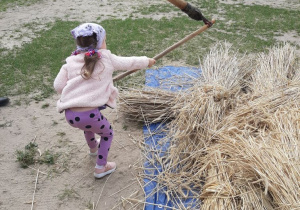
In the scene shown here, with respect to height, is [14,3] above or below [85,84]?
below

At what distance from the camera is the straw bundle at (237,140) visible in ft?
7.13

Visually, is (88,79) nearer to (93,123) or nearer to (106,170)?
(93,123)

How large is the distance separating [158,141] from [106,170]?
1.99 ft

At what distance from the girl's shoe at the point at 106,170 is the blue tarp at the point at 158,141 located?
0.29 metres

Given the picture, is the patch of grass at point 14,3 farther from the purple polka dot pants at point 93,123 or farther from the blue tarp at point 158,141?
the purple polka dot pants at point 93,123

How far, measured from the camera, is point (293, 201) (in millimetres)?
1954

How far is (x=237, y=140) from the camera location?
254 centimetres

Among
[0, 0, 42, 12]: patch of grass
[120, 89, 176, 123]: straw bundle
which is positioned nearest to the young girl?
[120, 89, 176, 123]: straw bundle

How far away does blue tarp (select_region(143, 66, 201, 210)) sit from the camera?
2592 millimetres

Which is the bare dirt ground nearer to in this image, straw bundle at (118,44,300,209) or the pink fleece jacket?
straw bundle at (118,44,300,209)

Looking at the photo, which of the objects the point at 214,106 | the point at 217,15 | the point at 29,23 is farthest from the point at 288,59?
the point at 29,23

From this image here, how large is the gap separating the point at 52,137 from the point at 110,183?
3.05 ft

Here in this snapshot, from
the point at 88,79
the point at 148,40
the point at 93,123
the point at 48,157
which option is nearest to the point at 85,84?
the point at 88,79

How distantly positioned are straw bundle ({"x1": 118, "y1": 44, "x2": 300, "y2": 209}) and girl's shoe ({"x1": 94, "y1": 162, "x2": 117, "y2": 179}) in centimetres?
45
